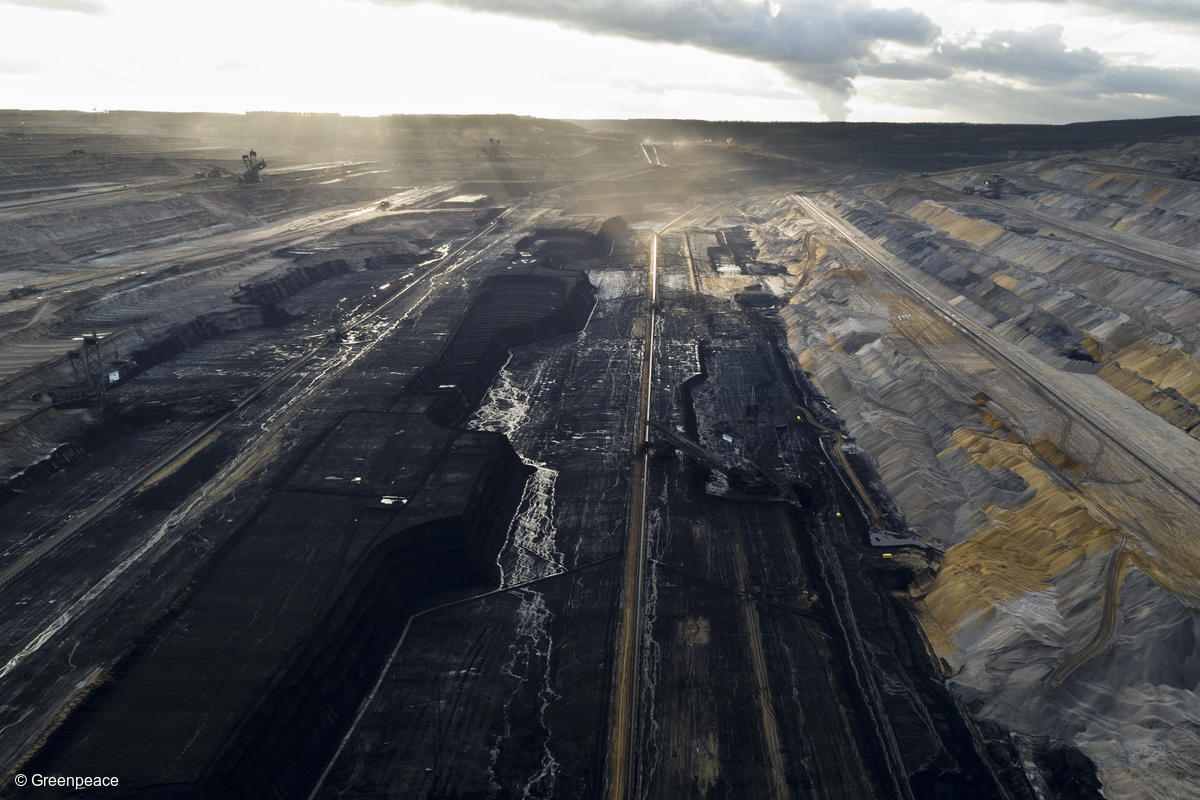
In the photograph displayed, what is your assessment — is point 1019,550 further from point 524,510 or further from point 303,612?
point 303,612

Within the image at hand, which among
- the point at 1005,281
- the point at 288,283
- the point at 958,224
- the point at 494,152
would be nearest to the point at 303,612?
the point at 288,283

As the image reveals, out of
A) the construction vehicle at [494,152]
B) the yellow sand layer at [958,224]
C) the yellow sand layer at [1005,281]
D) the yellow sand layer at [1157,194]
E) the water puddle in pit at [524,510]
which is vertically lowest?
the water puddle in pit at [524,510]

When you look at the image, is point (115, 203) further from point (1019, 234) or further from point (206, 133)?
point (206, 133)

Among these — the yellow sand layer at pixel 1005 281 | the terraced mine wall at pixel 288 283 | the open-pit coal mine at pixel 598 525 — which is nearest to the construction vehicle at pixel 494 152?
the terraced mine wall at pixel 288 283

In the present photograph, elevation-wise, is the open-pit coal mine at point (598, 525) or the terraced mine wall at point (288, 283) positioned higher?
the terraced mine wall at point (288, 283)

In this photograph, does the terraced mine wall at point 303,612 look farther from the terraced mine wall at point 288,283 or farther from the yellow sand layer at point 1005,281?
the yellow sand layer at point 1005,281

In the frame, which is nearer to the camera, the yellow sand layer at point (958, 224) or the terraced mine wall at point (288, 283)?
the terraced mine wall at point (288, 283)
